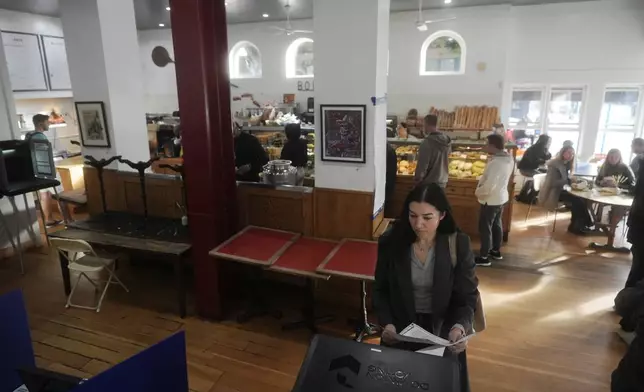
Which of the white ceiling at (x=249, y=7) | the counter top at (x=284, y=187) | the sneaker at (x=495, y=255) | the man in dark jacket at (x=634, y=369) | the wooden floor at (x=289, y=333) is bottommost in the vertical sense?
the wooden floor at (x=289, y=333)

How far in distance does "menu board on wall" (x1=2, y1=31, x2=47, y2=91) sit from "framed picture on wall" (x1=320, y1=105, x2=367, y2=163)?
21.5 ft

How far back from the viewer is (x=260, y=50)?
10352mm

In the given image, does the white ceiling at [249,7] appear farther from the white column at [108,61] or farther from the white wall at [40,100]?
the white column at [108,61]

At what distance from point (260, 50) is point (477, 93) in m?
5.25

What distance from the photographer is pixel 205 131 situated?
3.66m

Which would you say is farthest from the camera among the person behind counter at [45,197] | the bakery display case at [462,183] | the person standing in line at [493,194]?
the person behind counter at [45,197]

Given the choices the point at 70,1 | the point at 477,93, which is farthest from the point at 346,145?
the point at 477,93

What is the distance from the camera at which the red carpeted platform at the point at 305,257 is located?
131 inches

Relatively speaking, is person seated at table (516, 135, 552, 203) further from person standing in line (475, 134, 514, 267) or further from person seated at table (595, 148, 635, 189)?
person standing in line (475, 134, 514, 267)

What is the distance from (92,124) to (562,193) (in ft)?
21.6

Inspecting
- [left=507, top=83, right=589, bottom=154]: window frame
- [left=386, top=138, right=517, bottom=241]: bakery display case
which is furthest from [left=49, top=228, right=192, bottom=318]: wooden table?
[left=507, top=83, right=589, bottom=154]: window frame

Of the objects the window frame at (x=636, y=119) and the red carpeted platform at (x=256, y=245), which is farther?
the window frame at (x=636, y=119)

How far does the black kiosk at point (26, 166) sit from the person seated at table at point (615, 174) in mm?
7172

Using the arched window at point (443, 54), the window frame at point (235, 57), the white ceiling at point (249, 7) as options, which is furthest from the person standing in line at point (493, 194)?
the window frame at point (235, 57)
